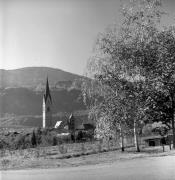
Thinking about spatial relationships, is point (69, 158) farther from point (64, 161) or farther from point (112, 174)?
point (112, 174)

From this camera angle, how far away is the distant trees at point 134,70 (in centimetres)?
1758

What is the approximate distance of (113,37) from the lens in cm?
1922

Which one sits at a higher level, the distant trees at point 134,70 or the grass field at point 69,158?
the distant trees at point 134,70

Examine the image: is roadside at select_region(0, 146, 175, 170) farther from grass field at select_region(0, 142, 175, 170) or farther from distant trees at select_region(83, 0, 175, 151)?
distant trees at select_region(83, 0, 175, 151)

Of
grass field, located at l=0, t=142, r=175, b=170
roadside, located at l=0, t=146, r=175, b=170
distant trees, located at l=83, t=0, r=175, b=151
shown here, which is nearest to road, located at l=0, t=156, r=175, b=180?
roadside, located at l=0, t=146, r=175, b=170

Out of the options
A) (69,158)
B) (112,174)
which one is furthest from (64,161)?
(112,174)

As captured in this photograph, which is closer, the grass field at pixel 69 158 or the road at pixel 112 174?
the road at pixel 112 174

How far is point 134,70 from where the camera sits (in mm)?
18219

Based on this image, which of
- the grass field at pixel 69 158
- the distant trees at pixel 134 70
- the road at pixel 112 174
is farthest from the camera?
the distant trees at pixel 134 70

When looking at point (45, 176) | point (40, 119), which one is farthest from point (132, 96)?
point (40, 119)

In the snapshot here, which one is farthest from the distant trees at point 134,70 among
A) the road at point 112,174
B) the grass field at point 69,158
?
the road at point 112,174

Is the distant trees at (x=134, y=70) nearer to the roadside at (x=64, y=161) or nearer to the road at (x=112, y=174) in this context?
the roadside at (x=64, y=161)

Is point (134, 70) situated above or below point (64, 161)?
above

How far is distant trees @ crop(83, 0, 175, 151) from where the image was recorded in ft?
57.7
